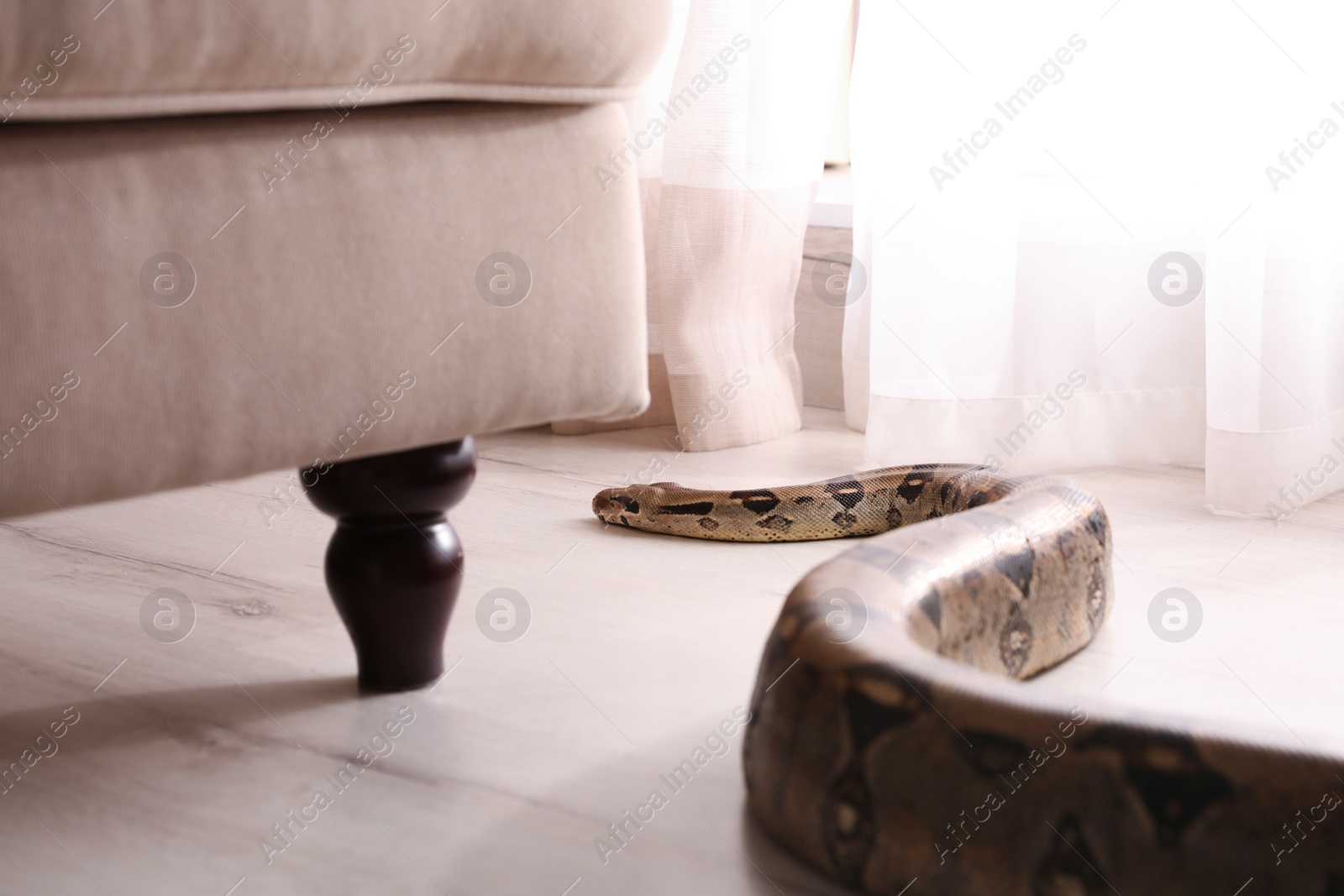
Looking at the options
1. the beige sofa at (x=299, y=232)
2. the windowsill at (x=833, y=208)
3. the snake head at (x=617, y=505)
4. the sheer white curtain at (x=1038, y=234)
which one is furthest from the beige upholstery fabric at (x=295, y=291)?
the windowsill at (x=833, y=208)

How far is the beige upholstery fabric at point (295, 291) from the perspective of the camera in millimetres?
863

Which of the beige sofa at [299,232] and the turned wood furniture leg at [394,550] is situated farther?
the turned wood furniture leg at [394,550]

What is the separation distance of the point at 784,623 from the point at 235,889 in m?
0.48

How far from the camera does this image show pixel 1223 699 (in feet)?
4.37

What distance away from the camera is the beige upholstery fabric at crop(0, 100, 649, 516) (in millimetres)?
863

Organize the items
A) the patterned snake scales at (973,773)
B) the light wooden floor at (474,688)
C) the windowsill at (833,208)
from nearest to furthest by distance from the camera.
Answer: the patterned snake scales at (973,773)
the light wooden floor at (474,688)
the windowsill at (833,208)

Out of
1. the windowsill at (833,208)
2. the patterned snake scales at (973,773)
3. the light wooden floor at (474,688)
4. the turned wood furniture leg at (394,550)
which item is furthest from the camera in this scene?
the windowsill at (833,208)

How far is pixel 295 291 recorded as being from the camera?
3.14 feet

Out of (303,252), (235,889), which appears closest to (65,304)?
(303,252)

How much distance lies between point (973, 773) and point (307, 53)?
0.71 m

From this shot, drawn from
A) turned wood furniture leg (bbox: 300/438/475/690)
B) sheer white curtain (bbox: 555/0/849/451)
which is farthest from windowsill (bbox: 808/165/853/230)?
turned wood furniture leg (bbox: 300/438/475/690)

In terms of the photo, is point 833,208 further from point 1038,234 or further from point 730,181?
point 1038,234

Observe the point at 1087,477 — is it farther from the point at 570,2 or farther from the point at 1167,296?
the point at 570,2

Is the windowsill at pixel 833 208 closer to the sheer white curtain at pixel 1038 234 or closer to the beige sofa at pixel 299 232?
the sheer white curtain at pixel 1038 234
